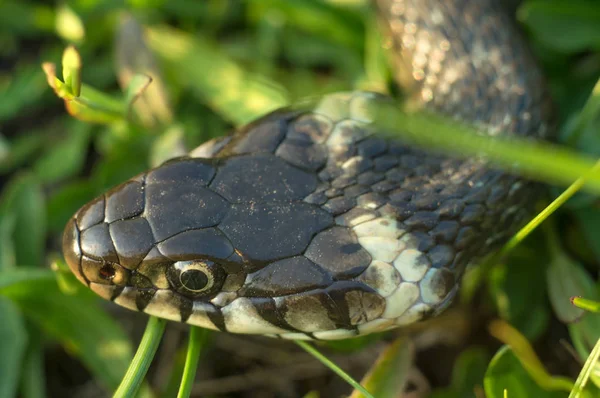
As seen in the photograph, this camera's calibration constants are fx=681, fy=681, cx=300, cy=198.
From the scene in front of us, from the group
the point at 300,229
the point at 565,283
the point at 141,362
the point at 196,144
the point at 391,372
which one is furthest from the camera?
the point at 196,144

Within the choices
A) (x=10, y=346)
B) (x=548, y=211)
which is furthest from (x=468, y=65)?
(x=10, y=346)

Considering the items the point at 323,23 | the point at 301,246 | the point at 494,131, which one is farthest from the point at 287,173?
the point at 323,23

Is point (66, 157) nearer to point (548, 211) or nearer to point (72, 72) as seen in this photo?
point (72, 72)

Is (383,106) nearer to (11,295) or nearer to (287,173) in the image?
(287,173)

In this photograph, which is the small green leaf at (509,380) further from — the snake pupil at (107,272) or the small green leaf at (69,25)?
the small green leaf at (69,25)

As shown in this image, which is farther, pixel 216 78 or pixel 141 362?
pixel 216 78

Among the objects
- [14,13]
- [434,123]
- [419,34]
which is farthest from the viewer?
[14,13]
